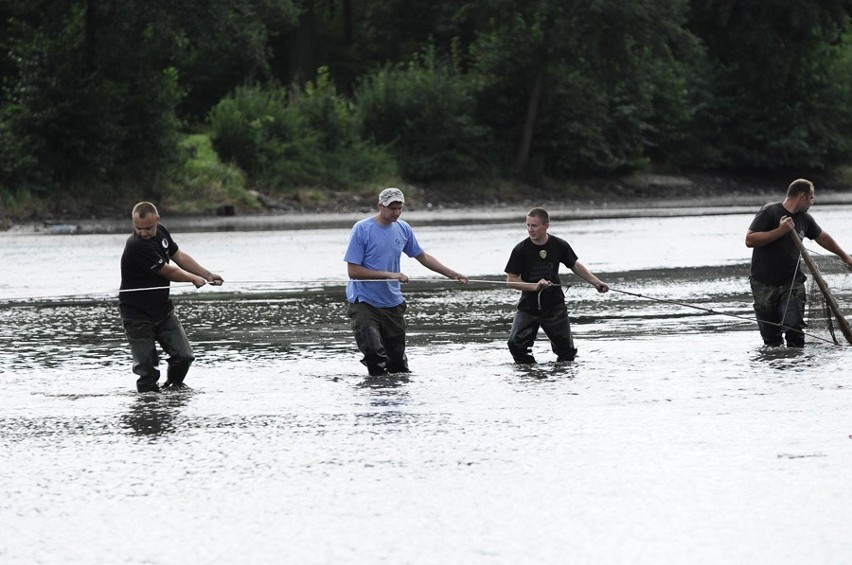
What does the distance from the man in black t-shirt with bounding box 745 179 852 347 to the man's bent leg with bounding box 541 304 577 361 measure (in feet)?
6.12

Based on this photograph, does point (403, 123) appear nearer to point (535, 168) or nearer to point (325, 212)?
point (535, 168)

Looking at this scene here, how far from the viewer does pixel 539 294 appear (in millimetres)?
13172

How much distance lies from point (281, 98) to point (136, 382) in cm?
3949

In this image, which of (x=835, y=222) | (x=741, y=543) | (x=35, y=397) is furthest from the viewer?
(x=835, y=222)

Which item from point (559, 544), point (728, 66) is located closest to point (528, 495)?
point (559, 544)

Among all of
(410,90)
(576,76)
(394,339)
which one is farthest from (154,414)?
(576,76)

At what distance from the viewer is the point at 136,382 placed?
12.0m

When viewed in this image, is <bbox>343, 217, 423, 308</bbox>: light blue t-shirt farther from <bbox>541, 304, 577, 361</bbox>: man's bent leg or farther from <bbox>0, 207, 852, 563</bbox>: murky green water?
<bbox>541, 304, 577, 361</bbox>: man's bent leg

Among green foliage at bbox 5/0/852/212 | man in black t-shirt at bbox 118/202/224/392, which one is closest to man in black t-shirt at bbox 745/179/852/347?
man in black t-shirt at bbox 118/202/224/392

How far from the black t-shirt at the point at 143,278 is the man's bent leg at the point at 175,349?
89 millimetres

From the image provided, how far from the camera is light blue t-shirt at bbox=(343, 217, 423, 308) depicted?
1255 centimetres

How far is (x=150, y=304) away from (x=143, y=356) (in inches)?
16.6

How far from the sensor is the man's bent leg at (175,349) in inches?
468

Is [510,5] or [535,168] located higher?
[510,5]
